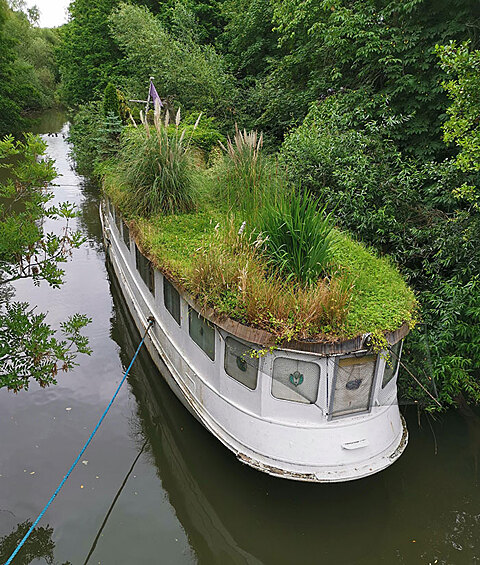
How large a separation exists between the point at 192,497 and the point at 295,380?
239 cm

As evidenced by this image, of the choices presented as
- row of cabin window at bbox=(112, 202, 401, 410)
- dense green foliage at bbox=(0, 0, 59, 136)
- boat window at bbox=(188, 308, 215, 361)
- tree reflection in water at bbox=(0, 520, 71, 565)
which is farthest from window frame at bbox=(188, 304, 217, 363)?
dense green foliage at bbox=(0, 0, 59, 136)

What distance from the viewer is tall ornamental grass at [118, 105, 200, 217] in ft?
25.9

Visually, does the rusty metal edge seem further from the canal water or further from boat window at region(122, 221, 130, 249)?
boat window at region(122, 221, 130, 249)

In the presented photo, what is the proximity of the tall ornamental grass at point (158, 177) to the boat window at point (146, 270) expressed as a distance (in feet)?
2.76

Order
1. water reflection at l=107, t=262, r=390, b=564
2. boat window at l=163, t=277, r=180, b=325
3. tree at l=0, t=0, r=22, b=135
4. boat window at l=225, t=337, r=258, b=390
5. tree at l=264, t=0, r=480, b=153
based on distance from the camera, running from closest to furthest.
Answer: boat window at l=225, t=337, r=258, b=390 < water reflection at l=107, t=262, r=390, b=564 < boat window at l=163, t=277, r=180, b=325 < tree at l=264, t=0, r=480, b=153 < tree at l=0, t=0, r=22, b=135

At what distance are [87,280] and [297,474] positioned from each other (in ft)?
29.6

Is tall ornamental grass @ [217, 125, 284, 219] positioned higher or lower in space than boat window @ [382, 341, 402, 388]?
higher

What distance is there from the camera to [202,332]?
5.90m

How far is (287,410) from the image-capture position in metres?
4.96

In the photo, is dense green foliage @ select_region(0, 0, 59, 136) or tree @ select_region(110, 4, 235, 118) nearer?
tree @ select_region(110, 4, 235, 118)

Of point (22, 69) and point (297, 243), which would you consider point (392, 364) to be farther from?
point (22, 69)

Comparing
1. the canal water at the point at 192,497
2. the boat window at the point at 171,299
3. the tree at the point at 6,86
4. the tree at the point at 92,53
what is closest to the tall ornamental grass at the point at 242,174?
the boat window at the point at 171,299

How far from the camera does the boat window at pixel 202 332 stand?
5.65m

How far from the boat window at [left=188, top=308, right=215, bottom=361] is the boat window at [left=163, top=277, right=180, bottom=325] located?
0.48 m
